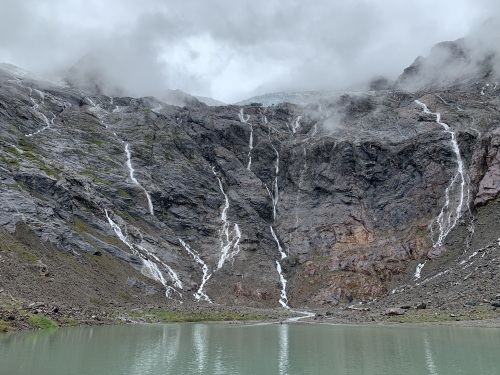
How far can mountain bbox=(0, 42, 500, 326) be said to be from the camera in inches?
2972

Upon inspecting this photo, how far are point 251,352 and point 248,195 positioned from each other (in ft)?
294

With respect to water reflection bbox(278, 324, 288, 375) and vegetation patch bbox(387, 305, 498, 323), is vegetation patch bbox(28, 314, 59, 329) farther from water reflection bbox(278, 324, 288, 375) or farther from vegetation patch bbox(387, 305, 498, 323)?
vegetation patch bbox(387, 305, 498, 323)

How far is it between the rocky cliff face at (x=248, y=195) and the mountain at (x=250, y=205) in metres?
0.36

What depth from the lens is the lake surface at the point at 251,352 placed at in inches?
1091

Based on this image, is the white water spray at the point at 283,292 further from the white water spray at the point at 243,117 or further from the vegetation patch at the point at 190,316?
the white water spray at the point at 243,117

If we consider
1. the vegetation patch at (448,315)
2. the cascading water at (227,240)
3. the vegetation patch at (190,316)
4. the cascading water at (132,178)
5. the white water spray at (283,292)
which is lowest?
the vegetation patch at (190,316)

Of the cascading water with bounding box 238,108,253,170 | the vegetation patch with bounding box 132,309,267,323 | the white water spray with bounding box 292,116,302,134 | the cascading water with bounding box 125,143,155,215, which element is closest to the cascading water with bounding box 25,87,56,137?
the cascading water with bounding box 125,143,155,215

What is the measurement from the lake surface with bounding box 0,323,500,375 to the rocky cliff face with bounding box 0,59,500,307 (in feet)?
75.1

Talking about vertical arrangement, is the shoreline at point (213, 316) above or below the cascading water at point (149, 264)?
below

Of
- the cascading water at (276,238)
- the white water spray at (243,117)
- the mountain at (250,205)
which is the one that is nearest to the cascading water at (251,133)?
the white water spray at (243,117)

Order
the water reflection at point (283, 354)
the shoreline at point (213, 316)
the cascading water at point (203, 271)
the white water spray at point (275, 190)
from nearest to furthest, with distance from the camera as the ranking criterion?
the water reflection at point (283, 354) < the shoreline at point (213, 316) < the cascading water at point (203, 271) < the white water spray at point (275, 190)

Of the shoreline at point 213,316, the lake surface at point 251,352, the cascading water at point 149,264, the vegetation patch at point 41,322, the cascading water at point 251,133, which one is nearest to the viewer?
the lake surface at point 251,352

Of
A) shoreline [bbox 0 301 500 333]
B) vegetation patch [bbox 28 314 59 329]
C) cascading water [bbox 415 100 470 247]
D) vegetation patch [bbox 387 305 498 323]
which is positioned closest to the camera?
vegetation patch [bbox 28 314 59 329]

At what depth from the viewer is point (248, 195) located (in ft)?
408
